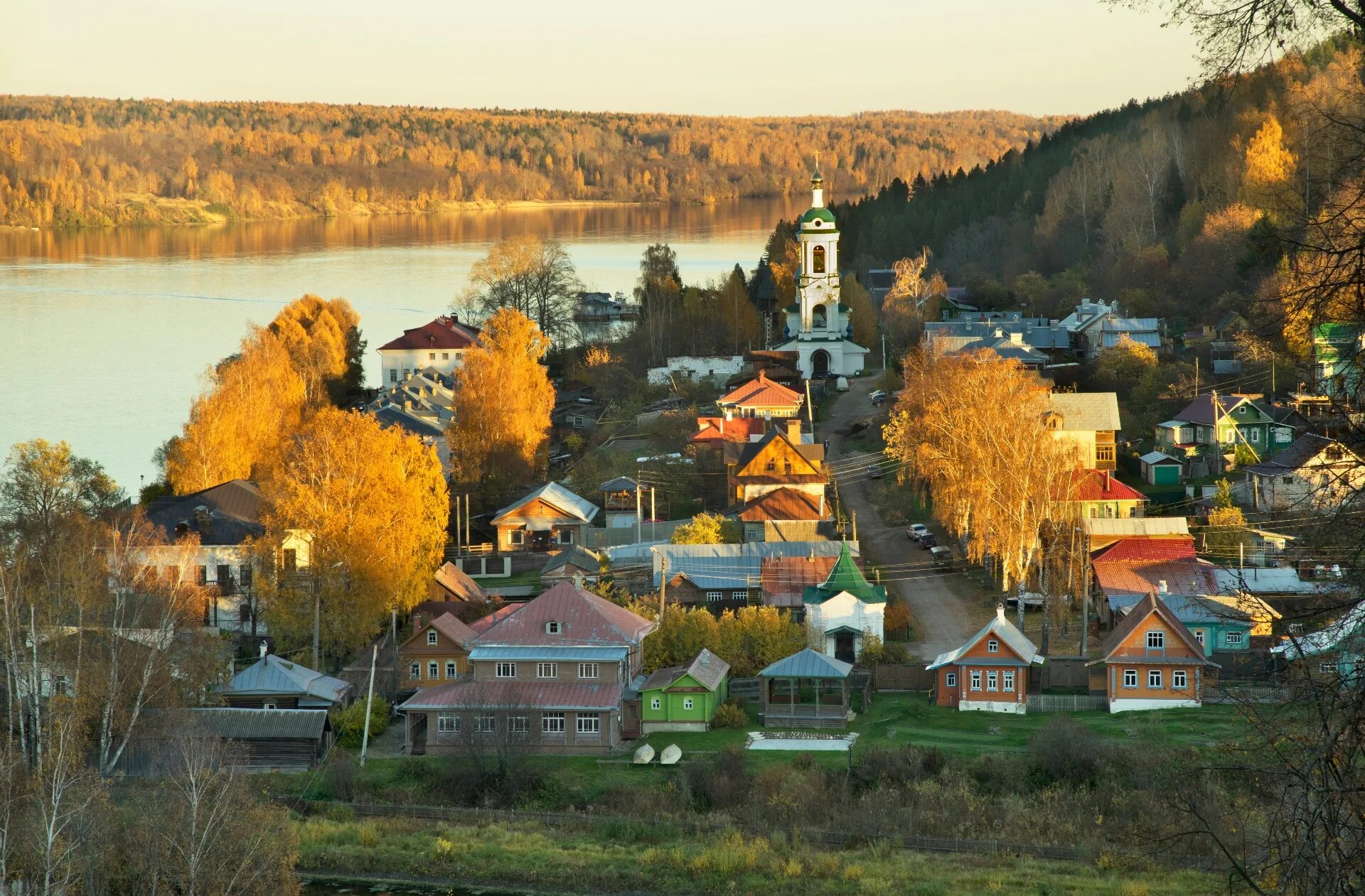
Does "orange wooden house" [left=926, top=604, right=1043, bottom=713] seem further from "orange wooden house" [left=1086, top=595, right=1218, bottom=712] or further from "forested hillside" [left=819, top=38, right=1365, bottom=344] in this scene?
"forested hillside" [left=819, top=38, right=1365, bottom=344]

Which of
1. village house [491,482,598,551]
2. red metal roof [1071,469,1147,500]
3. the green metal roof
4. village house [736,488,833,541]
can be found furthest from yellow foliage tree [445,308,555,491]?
red metal roof [1071,469,1147,500]

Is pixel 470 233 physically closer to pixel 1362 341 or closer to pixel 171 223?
pixel 171 223

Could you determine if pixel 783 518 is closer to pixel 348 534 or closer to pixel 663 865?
pixel 348 534

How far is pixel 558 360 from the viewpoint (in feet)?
177

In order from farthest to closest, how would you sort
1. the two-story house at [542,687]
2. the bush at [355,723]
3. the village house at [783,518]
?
the village house at [783,518], the bush at [355,723], the two-story house at [542,687]

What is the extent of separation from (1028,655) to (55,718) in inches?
518

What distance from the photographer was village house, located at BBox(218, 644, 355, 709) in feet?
74.5

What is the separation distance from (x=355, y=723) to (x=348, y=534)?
13.7ft

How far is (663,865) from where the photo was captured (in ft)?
59.4

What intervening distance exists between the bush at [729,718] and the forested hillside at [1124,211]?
12.2m

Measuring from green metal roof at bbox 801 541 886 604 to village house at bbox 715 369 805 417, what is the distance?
14.9 m

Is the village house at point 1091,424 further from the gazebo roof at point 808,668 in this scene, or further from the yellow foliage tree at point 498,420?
the yellow foliage tree at point 498,420

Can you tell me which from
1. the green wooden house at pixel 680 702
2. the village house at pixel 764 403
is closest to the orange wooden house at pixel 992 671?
the green wooden house at pixel 680 702

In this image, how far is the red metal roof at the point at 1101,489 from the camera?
2933 centimetres
